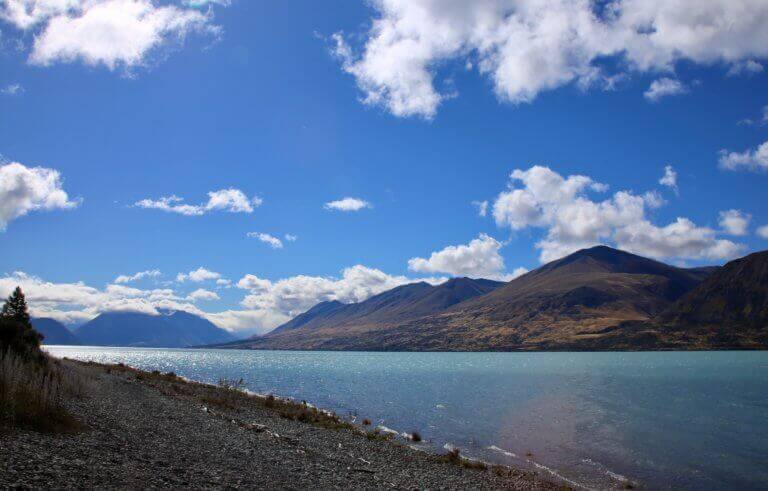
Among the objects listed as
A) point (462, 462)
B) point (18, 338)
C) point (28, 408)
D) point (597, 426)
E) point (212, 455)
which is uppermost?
point (18, 338)

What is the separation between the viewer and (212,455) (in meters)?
21.7

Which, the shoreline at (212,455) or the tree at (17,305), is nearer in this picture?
the shoreline at (212,455)

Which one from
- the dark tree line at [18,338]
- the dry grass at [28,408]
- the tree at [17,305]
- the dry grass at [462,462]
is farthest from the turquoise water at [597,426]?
the tree at [17,305]

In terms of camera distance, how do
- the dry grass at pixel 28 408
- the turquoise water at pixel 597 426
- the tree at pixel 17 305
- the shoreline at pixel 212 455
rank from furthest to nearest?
the tree at pixel 17 305
the turquoise water at pixel 597 426
the dry grass at pixel 28 408
the shoreline at pixel 212 455

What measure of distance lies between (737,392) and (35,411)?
97.9 meters

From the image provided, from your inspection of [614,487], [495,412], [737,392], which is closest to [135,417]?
[614,487]

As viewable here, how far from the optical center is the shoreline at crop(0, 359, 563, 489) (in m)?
15.1

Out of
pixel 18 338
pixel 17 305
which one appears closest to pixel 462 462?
pixel 18 338

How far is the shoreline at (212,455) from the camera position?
15.1 meters

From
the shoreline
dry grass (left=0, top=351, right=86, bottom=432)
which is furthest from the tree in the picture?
dry grass (left=0, top=351, right=86, bottom=432)

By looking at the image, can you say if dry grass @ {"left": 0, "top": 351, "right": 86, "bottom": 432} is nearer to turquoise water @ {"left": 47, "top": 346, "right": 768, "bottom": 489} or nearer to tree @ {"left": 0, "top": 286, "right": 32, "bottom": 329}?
turquoise water @ {"left": 47, "top": 346, "right": 768, "bottom": 489}

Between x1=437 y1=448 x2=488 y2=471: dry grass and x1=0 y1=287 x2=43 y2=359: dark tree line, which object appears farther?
x1=0 y1=287 x2=43 y2=359: dark tree line

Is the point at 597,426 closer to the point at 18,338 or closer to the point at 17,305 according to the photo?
the point at 18,338

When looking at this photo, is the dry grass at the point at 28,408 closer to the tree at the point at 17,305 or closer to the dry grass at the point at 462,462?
the dry grass at the point at 462,462
